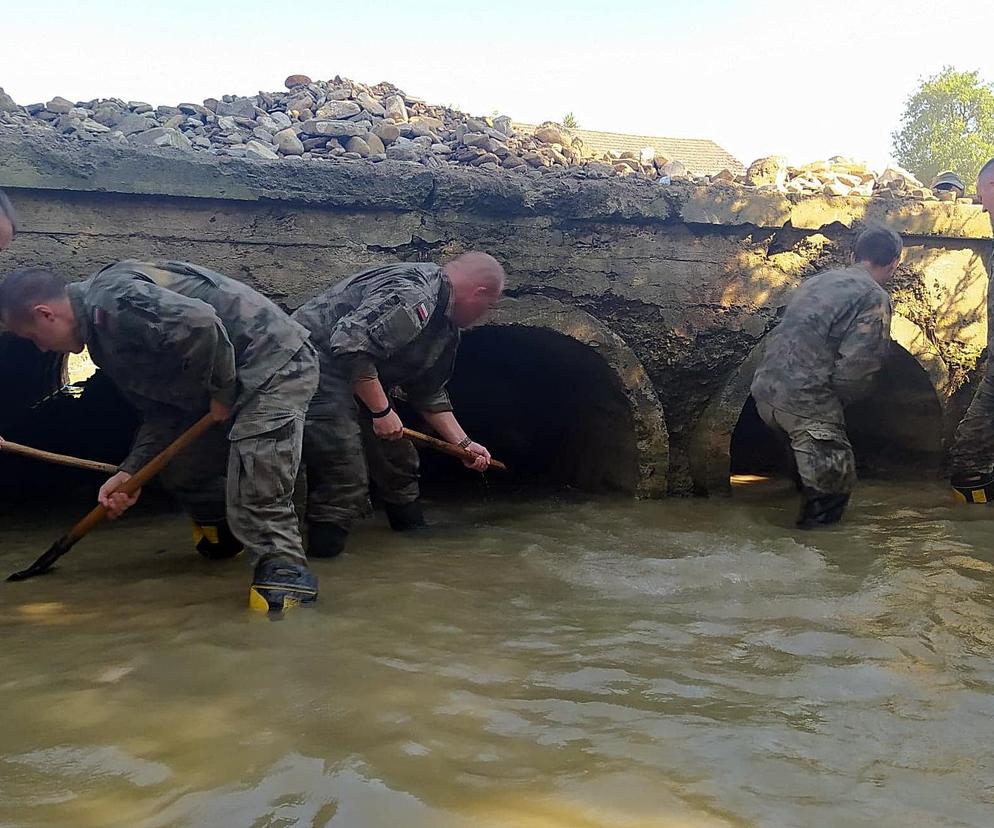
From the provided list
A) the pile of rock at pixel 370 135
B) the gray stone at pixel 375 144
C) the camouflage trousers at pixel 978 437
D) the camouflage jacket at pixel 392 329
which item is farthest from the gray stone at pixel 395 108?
the camouflage trousers at pixel 978 437

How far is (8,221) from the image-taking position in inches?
136

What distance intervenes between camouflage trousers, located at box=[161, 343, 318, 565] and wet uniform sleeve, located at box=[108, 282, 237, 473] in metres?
0.15

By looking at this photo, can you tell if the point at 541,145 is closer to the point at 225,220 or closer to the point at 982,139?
the point at 225,220

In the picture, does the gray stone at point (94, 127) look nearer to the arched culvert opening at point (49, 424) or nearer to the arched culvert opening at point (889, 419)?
the arched culvert opening at point (49, 424)

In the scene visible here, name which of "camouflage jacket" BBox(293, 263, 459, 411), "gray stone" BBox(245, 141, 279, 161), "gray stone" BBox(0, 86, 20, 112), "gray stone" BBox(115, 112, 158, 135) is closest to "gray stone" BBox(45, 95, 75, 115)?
"gray stone" BBox(0, 86, 20, 112)

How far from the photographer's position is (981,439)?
16.2 feet

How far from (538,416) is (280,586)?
165 inches

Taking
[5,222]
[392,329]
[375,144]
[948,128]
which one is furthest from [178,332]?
[948,128]

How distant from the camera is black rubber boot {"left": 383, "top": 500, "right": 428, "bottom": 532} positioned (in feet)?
14.8

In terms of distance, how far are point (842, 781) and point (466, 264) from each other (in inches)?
108

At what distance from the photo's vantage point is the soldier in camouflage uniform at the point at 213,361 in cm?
286

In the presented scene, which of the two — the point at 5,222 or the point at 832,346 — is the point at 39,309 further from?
the point at 832,346

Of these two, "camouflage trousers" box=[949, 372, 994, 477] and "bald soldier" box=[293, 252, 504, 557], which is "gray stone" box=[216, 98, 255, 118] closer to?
"bald soldier" box=[293, 252, 504, 557]

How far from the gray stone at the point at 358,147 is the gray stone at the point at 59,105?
6.12 ft
